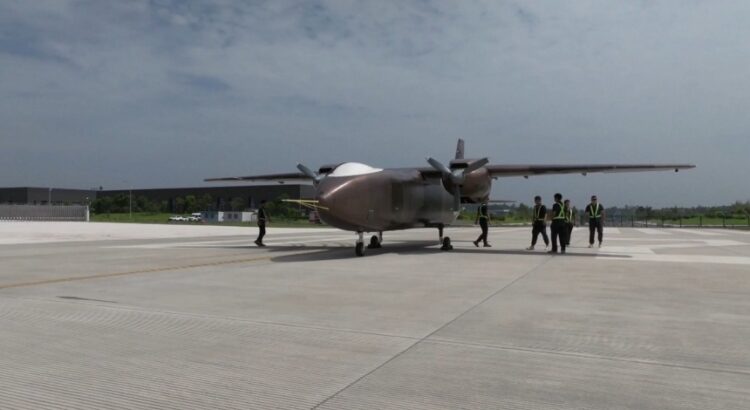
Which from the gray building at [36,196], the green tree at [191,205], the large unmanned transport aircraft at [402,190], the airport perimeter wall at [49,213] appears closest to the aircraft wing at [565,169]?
the large unmanned transport aircraft at [402,190]

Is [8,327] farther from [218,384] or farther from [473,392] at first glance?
[473,392]

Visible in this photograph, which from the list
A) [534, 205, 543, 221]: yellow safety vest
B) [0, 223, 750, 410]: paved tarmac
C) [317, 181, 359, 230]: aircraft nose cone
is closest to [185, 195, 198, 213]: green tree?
[534, 205, 543, 221]: yellow safety vest

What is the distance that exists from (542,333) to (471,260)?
9.48m

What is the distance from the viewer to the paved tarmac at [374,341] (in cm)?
410

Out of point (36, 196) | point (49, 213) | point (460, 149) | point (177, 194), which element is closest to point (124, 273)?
point (460, 149)

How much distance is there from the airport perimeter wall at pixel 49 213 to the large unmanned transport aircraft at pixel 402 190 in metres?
49.3

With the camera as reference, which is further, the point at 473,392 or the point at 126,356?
the point at 126,356

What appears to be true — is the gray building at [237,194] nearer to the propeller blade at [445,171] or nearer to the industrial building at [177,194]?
the industrial building at [177,194]

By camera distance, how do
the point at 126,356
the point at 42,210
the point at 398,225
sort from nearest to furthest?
1. the point at 126,356
2. the point at 398,225
3. the point at 42,210

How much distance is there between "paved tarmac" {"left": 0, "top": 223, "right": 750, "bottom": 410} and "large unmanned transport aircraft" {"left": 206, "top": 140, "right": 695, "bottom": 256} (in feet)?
14.5

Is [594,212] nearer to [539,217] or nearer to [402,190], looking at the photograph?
[539,217]

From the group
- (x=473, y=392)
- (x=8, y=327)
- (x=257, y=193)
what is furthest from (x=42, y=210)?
(x=473, y=392)

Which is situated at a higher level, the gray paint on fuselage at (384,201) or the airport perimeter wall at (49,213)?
the gray paint on fuselage at (384,201)

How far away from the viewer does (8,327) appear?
249 inches
